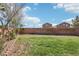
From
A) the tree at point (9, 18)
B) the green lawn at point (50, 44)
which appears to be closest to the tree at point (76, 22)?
the green lawn at point (50, 44)

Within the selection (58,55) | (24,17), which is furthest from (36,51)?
(24,17)

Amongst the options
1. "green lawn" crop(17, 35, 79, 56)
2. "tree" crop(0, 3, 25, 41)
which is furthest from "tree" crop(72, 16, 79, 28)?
"tree" crop(0, 3, 25, 41)

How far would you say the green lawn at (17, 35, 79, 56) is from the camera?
1.85 meters

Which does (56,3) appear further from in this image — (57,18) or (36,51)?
(36,51)

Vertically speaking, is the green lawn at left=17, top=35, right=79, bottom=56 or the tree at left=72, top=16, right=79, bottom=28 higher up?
the tree at left=72, top=16, right=79, bottom=28

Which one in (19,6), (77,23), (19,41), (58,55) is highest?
(19,6)

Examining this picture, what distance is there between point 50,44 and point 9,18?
44 centimetres

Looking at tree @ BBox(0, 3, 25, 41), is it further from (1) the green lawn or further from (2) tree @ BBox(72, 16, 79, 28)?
(2) tree @ BBox(72, 16, 79, 28)

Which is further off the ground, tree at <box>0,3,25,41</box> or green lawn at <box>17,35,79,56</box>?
tree at <box>0,3,25,41</box>

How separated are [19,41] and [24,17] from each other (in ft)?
0.74

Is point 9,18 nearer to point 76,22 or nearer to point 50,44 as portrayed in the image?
point 50,44

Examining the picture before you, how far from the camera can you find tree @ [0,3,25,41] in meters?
1.88

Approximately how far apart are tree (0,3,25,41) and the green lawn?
0.10 metres

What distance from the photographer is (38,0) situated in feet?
6.12
